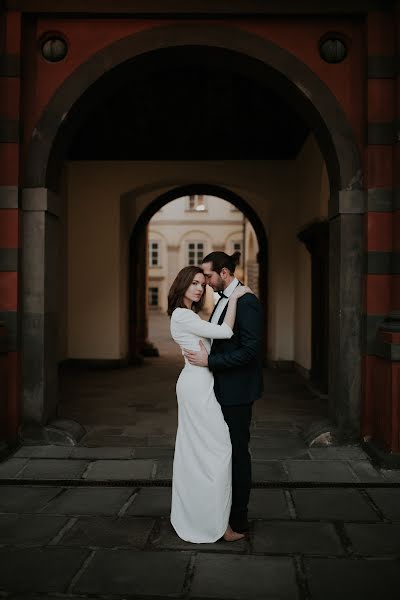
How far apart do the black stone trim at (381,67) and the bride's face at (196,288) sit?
2.98m

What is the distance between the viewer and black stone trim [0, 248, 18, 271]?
541cm

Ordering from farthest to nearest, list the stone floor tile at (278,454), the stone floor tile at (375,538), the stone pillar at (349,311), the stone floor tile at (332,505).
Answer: the stone pillar at (349,311)
the stone floor tile at (278,454)
the stone floor tile at (332,505)
the stone floor tile at (375,538)

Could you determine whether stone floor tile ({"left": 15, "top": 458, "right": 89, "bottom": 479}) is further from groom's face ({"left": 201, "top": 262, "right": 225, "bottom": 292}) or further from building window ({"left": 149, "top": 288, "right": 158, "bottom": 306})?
building window ({"left": 149, "top": 288, "right": 158, "bottom": 306})

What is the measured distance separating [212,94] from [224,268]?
5.26 meters

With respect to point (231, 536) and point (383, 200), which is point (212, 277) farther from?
point (383, 200)

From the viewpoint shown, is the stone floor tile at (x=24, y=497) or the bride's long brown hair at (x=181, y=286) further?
the stone floor tile at (x=24, y=497)

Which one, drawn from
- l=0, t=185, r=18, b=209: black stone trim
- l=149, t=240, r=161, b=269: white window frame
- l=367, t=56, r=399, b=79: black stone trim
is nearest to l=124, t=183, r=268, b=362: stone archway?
l=0, t=185, r=18, b=209: black stone trim

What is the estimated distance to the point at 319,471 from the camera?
4758mm

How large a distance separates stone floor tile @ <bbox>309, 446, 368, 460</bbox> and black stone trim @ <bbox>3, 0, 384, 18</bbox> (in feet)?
12.6

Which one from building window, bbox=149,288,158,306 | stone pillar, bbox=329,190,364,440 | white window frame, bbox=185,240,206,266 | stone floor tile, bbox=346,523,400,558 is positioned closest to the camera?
stone floor tile, bbox=346,523,400,558

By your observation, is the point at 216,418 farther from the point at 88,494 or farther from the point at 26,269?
the point at 26,269

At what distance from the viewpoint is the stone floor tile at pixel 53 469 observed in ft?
15.3

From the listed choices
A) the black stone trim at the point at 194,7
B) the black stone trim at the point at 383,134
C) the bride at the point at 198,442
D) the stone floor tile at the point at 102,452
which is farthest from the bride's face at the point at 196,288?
the black stone trim at the point at 194,7

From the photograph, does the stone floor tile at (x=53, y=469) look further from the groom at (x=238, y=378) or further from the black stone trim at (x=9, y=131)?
the black stone trim at (x=9, y=131)
